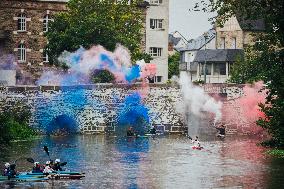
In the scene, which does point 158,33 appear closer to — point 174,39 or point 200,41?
point 200,41

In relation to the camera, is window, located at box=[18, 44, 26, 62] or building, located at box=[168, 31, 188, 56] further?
building, located at box=[168, 31, 188, 56]

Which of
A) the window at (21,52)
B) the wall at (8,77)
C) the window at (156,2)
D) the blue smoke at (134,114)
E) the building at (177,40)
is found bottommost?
the blue smoke at (134,114)

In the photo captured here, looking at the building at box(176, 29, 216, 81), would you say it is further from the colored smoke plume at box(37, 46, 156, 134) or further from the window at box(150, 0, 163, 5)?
the colored smoke plume at box(37, 46, 156, 134)

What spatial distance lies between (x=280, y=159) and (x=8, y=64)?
47996 mm

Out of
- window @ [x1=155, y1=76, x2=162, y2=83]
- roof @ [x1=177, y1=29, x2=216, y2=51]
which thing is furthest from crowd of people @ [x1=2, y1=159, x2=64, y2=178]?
roof @ [x1=177, y1=29, x2=216, y2=51]

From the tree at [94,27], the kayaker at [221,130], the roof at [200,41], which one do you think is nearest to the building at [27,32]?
the tree at [94,27]

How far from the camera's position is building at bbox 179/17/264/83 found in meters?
129

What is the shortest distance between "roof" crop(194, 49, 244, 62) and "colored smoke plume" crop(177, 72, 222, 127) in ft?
112

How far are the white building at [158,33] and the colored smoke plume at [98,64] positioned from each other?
19127 millimetres

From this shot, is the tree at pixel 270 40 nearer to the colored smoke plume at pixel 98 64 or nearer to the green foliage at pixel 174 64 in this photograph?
the colored smoke plume at pixel 98 64

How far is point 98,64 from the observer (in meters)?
93.2

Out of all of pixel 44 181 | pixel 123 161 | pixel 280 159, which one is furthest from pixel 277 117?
pixel 44 181

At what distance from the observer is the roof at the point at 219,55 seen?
12850cm

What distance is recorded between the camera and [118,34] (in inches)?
3750
